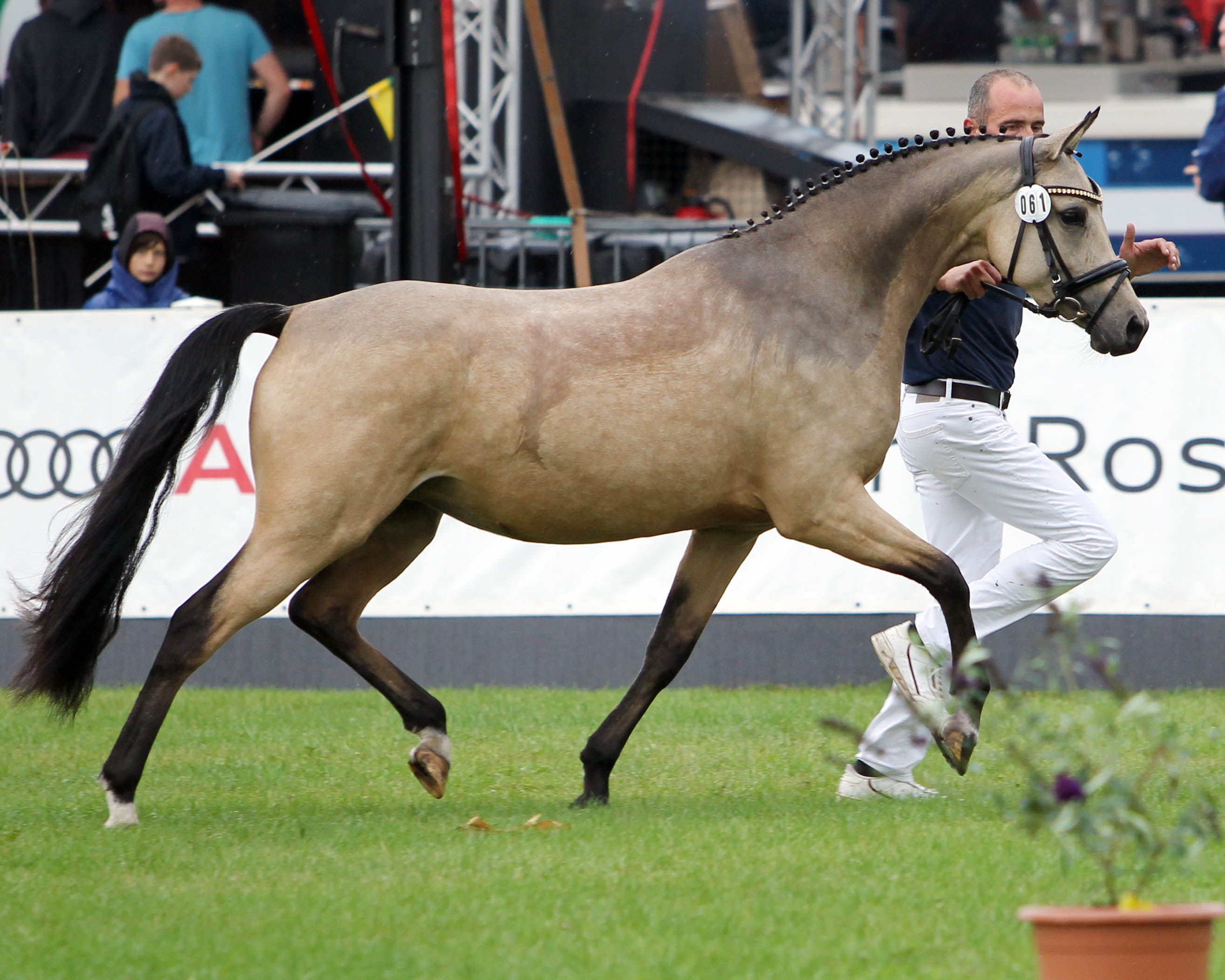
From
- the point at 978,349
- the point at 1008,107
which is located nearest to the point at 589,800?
the point at 978,349

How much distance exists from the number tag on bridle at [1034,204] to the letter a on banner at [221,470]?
4.27 meters

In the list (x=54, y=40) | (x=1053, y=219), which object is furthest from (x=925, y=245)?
(x=54, y=40)

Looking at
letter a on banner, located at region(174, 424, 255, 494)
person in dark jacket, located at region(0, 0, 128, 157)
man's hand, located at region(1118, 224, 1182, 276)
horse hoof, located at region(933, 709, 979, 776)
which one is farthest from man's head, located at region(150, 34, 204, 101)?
horse hoof, located at region(933, 709, 979, 776)

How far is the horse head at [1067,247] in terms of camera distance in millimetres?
5285

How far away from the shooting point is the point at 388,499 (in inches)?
205

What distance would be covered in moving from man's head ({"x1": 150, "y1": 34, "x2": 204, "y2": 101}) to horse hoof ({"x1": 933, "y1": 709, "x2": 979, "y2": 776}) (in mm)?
7430

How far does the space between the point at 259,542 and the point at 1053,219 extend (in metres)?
2.64

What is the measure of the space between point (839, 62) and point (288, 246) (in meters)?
6.62

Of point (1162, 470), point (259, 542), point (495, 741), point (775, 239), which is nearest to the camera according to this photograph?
point (259, 542)

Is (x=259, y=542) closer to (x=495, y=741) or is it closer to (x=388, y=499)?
(x=388, y=499)

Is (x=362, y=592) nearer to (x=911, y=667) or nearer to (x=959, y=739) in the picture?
(x=911, y=667)

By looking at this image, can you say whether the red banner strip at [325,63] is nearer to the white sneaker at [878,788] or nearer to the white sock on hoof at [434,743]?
the white sock on hoof at [434,743]

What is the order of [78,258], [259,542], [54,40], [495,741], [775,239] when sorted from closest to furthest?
[259,542]
[775,239]
[495,741]
[78,258]
[54,40]

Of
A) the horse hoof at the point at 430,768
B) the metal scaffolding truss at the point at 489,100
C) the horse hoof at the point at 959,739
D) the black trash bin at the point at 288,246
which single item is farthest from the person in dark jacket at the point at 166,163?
the horse hoof at the point at 959,739
